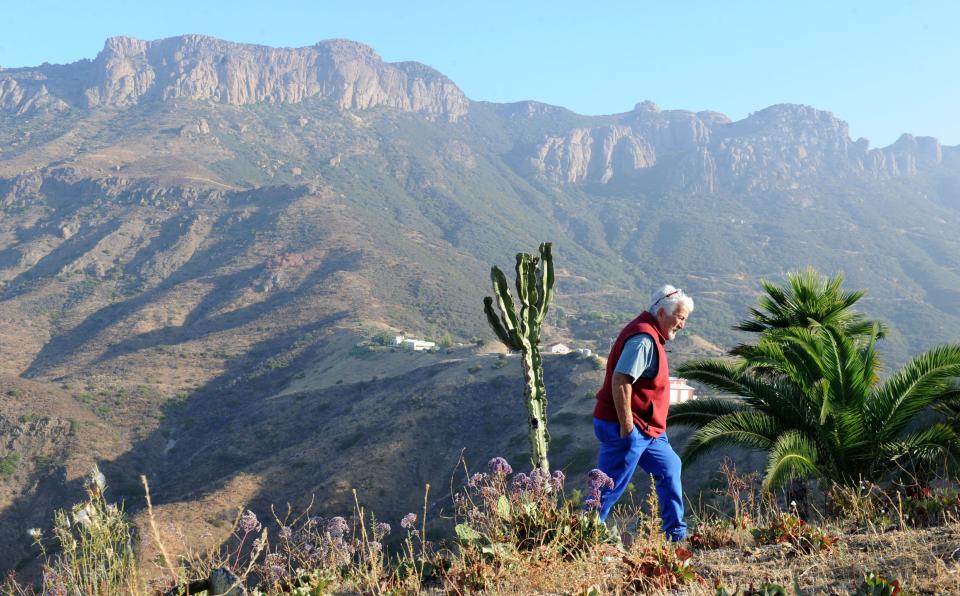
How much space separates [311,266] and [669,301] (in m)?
90.2

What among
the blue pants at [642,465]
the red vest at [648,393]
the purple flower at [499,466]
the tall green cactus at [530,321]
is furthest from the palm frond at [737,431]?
the purple flower at [499,466]

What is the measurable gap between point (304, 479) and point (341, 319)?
3687cm

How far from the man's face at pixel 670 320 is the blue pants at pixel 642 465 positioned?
0.65 metres

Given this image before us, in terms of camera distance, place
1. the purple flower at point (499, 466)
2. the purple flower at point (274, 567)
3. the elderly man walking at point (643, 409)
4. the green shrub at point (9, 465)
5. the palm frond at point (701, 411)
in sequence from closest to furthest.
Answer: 1. the purple flower at point (274, 567)
2. the purple flower at point (499, 466)
3. the elderly man walking at point (643, 409)
4. the palm frond at point (701, 411)
5. the green shrub at point (9, 465)

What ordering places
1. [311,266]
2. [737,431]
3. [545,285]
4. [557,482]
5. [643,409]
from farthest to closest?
[311,266]
[737,431]
[545,285]
[643,409]
[557,482]

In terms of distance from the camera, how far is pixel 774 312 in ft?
30.3

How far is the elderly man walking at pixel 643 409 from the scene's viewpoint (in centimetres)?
460

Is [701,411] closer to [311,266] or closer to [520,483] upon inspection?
[520,483]

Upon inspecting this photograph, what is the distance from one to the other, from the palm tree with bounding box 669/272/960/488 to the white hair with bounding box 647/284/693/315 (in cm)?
233

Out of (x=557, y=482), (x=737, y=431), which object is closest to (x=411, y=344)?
(x=737, y=431)

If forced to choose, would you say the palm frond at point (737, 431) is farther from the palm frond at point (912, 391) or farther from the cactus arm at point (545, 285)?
the cactus arm at point (545, 285)

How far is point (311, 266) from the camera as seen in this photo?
9225 cm

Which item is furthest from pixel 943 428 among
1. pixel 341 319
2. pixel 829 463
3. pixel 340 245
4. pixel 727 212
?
pixel 727 212

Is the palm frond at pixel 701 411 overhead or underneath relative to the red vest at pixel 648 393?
underneath
